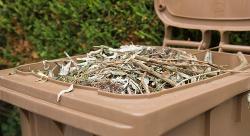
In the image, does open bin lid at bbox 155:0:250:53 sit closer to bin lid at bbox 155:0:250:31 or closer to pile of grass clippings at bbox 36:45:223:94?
bin lid at bbox 155:0:250:31

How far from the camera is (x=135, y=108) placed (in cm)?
139

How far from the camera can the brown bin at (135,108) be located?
1393 millimetres

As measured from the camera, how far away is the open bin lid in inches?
94.0

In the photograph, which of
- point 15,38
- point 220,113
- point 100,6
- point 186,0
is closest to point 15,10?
point 15,38

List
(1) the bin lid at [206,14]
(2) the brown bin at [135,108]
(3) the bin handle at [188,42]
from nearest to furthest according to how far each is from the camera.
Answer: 1. (2) the brown bin at [135,108]
2. (1) the bin lid at [206,14]
3. (3) the bin handle at [188,42]

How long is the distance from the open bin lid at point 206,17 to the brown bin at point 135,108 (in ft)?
0.87

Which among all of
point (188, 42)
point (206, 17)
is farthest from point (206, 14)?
point (188, 42)

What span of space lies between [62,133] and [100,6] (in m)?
1.37

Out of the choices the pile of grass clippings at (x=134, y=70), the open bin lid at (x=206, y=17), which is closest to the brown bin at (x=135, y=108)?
the pile of grass clippings at (x=134, y=70)

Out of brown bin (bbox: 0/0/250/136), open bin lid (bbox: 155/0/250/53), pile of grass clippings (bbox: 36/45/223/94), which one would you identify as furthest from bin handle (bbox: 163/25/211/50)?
pile of grass clippings (bbox: 36/45/223/94)

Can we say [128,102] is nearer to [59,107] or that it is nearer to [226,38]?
[59,107]

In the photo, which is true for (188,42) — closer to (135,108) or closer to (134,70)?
(134,70)

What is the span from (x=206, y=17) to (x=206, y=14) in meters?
0.02

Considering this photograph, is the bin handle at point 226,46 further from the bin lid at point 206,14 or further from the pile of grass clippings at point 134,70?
the pile of grass clippings at point 134,70
